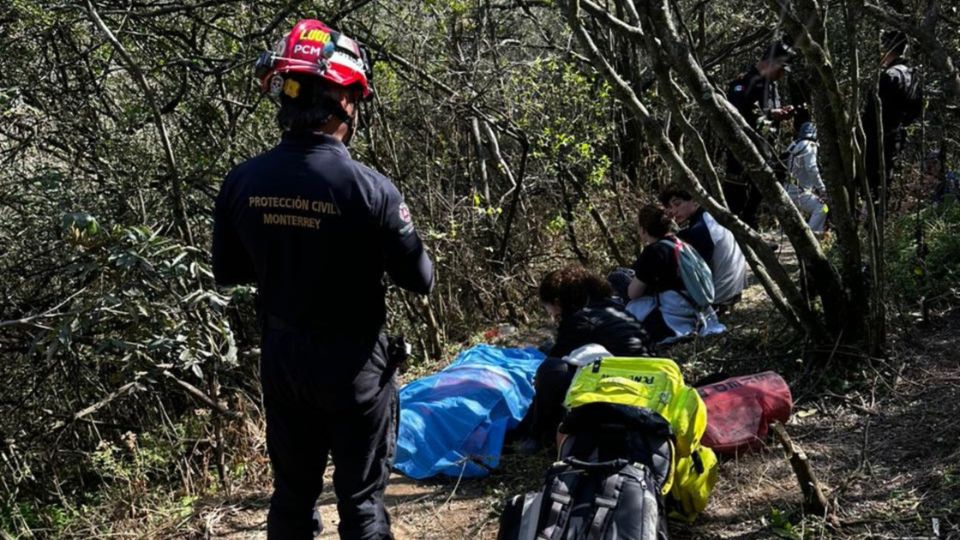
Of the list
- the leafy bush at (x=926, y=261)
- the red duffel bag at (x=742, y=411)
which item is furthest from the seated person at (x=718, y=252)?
the red duffel bag at (x=742, y=411)

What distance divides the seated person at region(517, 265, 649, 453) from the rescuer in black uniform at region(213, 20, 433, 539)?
1304 mm

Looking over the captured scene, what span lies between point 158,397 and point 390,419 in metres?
2.42

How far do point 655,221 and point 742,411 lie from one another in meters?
1.59

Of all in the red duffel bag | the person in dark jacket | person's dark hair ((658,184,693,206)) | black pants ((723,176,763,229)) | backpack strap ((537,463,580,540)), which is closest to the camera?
backpack strap ((537,463,580,540))

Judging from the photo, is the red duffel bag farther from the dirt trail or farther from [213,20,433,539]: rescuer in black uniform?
[213,20,433,539]: rescuer in black uniform

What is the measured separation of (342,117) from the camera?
247 centimetres

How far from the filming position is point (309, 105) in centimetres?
242

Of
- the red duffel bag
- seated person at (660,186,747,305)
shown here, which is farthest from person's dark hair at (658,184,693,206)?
the red duffel bag

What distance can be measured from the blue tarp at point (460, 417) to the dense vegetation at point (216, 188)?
2.94ft

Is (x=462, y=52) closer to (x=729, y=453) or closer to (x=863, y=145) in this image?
(x=863, y=145)

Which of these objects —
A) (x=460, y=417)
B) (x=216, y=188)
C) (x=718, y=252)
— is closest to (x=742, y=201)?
(x=718, y=252)

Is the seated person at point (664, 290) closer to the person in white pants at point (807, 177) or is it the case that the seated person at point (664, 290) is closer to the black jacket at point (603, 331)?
the person in white pants at point (807, 177)

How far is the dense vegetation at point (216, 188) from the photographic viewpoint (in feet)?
12.1

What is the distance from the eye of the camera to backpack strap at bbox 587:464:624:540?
7.94 ft
